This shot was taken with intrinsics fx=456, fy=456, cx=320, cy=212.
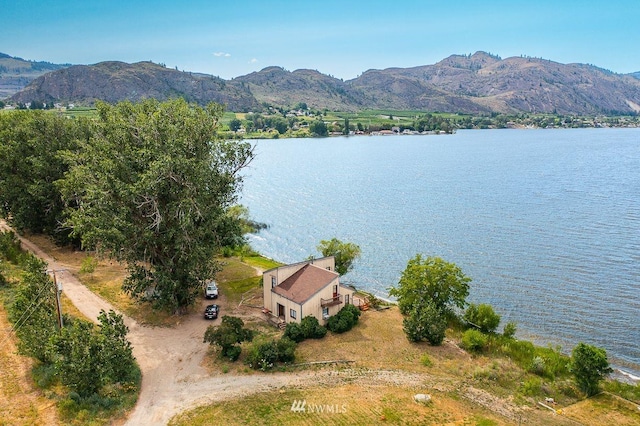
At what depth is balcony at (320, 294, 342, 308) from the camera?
37181 millimetres

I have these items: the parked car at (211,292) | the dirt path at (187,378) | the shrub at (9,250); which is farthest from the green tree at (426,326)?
the shrub at (9,250)

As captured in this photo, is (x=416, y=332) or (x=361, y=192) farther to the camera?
(x=361, y=192)

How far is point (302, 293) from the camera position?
3725 cm

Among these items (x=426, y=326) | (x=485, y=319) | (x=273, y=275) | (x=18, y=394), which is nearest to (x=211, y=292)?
(x=273, y=275)

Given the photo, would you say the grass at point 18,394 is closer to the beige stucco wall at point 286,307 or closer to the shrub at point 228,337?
the shrub at point 228,337

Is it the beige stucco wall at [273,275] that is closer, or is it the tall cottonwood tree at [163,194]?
the tall cottonwood tree at [163,194]

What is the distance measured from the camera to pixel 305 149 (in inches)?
A: 7490

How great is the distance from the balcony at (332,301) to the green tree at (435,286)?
5754 mm

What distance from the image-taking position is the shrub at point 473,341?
117 ft

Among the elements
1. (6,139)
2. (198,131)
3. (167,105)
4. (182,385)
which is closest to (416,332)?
(182,385)

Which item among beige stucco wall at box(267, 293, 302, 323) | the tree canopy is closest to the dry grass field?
beige stucco wall at box(267, 293, 302, 323)

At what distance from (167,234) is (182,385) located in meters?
11.9

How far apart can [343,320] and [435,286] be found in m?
8.60

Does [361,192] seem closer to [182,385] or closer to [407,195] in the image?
[407,195]
